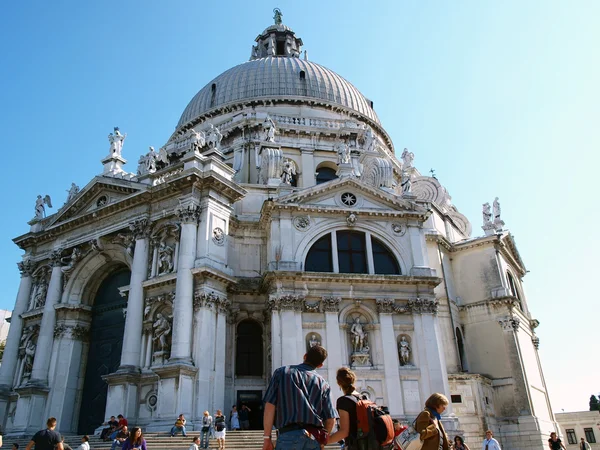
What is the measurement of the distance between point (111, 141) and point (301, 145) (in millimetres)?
12018

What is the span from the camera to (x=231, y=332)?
84.9ft

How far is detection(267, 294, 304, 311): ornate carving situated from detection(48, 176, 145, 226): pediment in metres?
9.06

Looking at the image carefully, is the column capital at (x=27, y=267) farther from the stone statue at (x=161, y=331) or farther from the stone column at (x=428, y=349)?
the stone column at (x=428, y=349)

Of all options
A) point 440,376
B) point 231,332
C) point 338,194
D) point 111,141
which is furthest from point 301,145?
point 440,376

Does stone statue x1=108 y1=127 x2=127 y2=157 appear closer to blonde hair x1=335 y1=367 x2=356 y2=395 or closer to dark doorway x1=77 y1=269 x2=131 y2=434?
Answer: dark doorway x1=77 y1=269 x2=131 y2=434

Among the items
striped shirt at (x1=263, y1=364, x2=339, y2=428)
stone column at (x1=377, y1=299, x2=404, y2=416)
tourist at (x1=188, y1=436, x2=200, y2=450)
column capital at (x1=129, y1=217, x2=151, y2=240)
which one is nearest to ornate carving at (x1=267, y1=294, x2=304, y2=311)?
stone column at (x1=377, y1=299, x2=404, y2=416)

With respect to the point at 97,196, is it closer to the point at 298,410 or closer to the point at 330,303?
the point at 330,303

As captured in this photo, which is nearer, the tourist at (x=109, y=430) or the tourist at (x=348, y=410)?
the tourist at (x=348, y=410)

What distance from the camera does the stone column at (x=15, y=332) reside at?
93.1 ft

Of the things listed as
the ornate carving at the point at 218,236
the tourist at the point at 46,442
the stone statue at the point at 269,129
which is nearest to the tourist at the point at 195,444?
the tourist at the point at 46,442

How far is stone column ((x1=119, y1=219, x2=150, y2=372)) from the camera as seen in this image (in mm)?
23953

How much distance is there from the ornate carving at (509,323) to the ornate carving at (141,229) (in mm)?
19963

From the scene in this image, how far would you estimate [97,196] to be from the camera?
29719 mm

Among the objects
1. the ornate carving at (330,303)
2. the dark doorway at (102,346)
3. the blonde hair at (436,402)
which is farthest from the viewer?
the dark doorway at (102,346)
